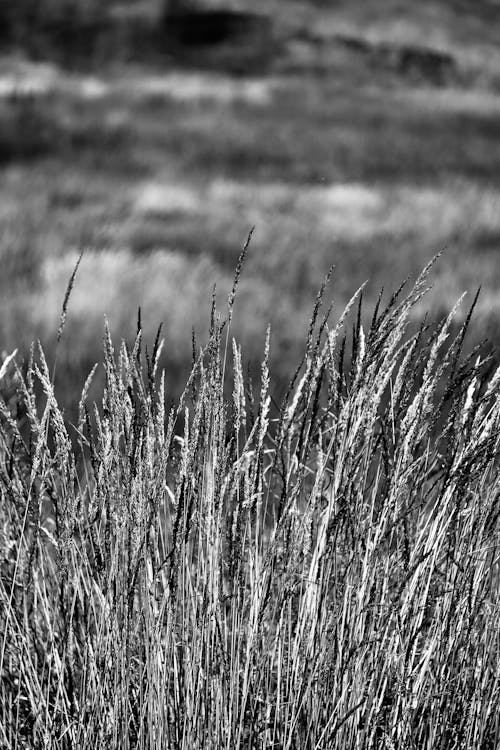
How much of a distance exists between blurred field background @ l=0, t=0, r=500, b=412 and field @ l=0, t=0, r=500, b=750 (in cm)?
1

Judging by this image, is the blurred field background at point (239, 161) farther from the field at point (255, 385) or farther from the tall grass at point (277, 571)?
the tall grass at point (277, 571)

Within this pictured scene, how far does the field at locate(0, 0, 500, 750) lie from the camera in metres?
1.51

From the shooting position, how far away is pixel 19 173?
3822 mm

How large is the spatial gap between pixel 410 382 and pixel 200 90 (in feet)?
9.90

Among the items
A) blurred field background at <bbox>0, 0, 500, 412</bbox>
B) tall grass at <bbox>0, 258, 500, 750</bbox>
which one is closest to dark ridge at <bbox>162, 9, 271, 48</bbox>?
blurred field background at <bbox>0, 0, 500, 412</bbox>

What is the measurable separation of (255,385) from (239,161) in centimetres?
118

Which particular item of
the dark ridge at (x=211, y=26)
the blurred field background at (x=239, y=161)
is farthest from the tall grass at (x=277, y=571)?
the dark ridge at (x=211, y=26)

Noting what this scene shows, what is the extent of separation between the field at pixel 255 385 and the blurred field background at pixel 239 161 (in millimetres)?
14

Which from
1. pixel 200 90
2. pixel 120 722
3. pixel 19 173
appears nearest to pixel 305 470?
pixel 120 722

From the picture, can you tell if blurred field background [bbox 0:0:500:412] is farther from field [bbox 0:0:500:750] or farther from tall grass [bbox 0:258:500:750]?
tall grass [bbox 0:258:500:750]

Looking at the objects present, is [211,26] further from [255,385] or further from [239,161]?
[255,385]

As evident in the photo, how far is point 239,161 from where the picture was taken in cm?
405

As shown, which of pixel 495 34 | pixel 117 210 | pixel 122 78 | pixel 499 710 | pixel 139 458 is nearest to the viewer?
pixel 139 458

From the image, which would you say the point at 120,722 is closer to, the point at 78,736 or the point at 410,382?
the point at 78,736
